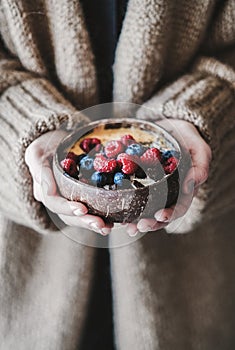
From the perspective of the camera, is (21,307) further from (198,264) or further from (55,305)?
(198,264)

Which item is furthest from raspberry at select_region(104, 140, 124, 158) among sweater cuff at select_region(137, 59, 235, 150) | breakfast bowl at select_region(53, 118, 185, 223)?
sweater cuff at select_region(137, 59, 235, 150)

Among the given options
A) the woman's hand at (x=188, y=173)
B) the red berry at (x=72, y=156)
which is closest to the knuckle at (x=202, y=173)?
the woman's hand at (x=188, y=173)

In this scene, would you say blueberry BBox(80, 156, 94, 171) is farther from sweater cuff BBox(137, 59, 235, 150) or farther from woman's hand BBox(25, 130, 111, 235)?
sweater cuff BBox(137, 59, 235, 150)

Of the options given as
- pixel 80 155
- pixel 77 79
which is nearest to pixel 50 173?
pixel 80 155

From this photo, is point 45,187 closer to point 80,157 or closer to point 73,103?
point 80,157

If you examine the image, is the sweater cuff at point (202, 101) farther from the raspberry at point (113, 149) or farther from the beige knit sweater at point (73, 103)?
the raspberry at point (113, 149)

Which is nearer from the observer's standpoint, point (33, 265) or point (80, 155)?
point (80, 155)

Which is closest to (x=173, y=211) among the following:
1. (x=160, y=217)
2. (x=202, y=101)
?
(x=160, y=217)
